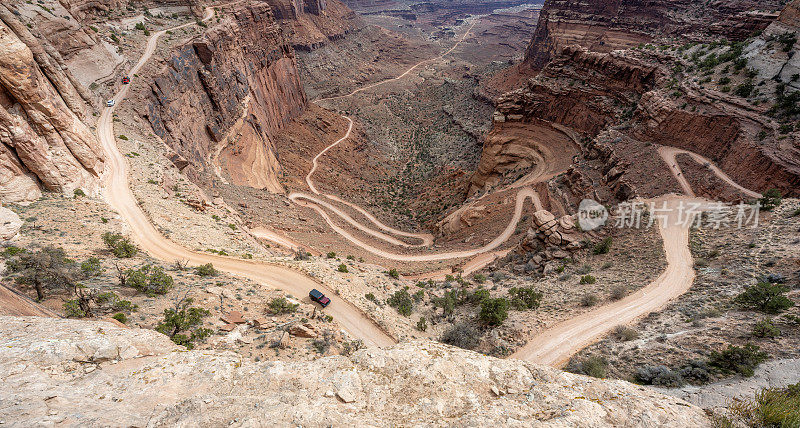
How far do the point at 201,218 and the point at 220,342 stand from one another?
15.8 metres

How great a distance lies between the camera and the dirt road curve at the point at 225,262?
1780 cm

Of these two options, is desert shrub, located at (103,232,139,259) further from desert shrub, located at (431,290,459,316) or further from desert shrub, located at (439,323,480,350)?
desert shrub, located at (431,290,459,316)

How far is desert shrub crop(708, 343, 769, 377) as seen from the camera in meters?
10.6

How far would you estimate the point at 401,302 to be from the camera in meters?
20.5

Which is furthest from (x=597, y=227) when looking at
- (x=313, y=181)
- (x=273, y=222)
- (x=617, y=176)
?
(x=313, y=181)

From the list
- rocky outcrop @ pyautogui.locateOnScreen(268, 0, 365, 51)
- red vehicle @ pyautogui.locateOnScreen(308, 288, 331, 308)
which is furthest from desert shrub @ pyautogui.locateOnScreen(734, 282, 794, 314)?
rocky outcrop @ pyautogui.locateOnScreen(268, 0, 365, 51)

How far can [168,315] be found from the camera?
1256cm

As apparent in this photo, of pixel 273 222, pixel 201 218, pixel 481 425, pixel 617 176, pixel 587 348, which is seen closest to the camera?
pixel 481 425

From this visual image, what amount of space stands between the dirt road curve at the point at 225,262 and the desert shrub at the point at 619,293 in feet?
41.7

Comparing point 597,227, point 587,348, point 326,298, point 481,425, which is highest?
point 597,227

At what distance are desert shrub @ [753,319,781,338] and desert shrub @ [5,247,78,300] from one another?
87.1ft

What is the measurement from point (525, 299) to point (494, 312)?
302 centimetres

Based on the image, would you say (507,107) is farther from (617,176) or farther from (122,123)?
(122,123)

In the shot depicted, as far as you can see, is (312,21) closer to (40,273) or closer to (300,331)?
(40,273)
